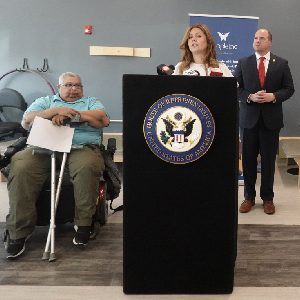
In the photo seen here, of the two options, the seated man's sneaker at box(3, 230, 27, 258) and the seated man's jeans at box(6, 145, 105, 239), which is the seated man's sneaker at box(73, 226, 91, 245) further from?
the seated man's sneaker at box(3, 230, 27, 258)

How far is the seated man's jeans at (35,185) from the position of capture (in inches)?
73.9

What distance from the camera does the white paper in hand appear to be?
1.90m

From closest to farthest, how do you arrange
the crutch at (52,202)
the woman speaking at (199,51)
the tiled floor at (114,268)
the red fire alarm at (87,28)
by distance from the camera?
the tiled floor at (114,268) → the crutch at (52,202) → the woman speaking at (199,51) → the red fire alarm at (87,28)

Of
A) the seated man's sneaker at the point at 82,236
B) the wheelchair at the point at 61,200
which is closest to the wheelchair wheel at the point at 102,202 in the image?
the wheelchair at the point at 61,200

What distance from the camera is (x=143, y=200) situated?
1351 millimetres

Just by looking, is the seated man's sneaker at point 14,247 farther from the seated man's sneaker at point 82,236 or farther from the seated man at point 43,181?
the seated man's sneaker at point 82,236

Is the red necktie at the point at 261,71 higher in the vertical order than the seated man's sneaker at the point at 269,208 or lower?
higher

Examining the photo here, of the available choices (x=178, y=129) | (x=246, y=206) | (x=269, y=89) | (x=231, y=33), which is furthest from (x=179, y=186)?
(x=231, y=33)

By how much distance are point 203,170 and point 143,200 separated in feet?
0.96

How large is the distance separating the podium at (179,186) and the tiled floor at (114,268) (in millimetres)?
151

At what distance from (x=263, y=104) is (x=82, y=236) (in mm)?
1756

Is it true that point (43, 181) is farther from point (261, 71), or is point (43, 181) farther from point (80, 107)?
Answer: point (261, 71)

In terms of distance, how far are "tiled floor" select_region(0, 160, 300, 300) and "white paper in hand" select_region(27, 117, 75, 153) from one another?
647mm

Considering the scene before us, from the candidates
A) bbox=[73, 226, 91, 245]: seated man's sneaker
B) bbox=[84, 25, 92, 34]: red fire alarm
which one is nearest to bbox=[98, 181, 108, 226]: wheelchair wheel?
bbox=[73, 226, 91, 245]: seated man's sneaker
